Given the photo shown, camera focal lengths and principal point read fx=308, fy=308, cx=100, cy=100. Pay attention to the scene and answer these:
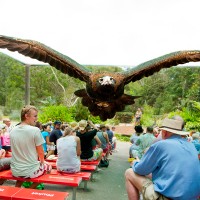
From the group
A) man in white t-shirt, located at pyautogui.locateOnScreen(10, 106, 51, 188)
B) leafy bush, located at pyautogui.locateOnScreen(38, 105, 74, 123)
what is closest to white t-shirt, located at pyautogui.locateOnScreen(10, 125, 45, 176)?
man in white t-shirt, located at pyautogui.locateOnScreen(10, 106, 51, 188)

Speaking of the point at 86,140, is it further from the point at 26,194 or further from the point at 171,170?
the point at 171,170

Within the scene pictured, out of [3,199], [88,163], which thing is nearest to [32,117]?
[3,199]

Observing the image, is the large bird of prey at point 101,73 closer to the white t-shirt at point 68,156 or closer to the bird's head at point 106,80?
the bird's head at point 106,80

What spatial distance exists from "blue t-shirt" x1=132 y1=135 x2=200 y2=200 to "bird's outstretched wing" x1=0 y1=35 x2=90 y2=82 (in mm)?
4404

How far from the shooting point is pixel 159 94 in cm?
3906

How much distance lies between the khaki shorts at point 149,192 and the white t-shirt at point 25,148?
180 cm

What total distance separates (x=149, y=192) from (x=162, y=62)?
453 centimetres

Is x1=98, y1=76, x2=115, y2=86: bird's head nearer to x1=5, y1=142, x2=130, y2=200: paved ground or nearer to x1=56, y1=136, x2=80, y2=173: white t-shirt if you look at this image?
x1=56, y1=136, x2=80, y2=173: white t-shirt

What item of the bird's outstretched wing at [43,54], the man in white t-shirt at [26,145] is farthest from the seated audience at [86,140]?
the man in white t-shirt at [26,145]

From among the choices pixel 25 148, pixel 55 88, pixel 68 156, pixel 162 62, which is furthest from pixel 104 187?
pixel 55 88

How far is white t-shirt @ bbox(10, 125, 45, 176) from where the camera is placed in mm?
4000

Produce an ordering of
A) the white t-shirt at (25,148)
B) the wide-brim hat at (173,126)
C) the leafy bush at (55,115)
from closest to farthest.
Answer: the wide-brim hat at (173,126)
the white t-shirt at (25,148)
the leafy bush at (55,115)

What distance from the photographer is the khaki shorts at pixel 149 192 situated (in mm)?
2588

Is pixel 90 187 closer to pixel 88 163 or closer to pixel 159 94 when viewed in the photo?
pixel 88 163
